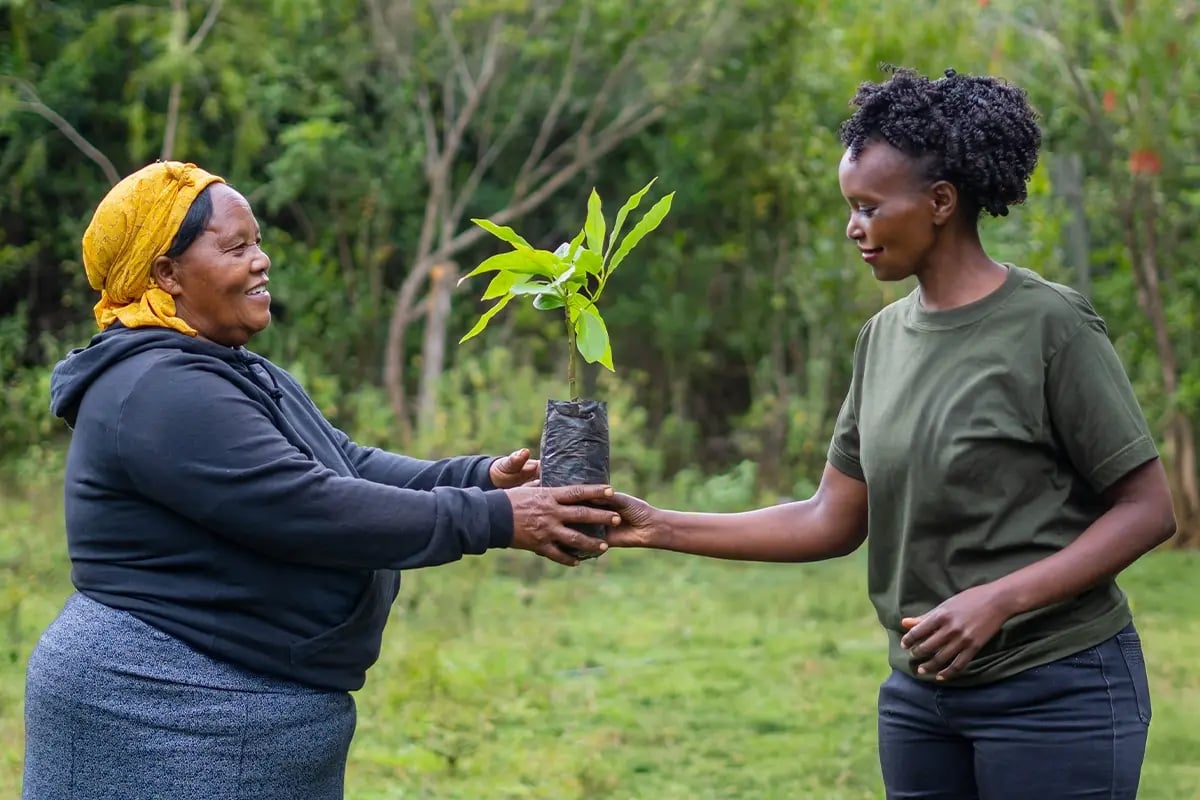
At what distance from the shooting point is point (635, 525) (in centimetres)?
334

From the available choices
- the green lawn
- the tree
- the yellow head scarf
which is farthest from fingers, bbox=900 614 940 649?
the tree

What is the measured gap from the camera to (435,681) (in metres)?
6.21

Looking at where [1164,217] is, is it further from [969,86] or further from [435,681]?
[969,86]

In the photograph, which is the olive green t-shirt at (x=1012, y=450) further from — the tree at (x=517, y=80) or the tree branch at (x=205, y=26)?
the tree branch at (x=205, y=26)

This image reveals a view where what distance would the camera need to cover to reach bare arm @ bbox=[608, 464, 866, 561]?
3199 mm

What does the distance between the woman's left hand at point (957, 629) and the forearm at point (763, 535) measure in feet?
1.72

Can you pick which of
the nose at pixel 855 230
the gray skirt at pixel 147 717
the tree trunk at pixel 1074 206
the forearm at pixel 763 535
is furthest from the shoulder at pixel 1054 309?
the tree trunk at pixel 1074 206

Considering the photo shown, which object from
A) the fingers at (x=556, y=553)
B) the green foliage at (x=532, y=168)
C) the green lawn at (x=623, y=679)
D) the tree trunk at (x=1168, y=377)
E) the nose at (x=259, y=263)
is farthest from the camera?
the green foliage at (x=532, y=168)

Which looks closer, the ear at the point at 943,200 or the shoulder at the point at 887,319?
the ear at the point at 943,200

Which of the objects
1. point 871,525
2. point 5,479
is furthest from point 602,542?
point 5,479

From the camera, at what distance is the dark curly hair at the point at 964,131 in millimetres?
2738

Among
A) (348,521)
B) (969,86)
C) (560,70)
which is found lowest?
(348,521)

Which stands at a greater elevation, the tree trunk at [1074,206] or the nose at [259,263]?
the tree trunk at [1074,206]

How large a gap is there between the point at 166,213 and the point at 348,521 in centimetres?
70
